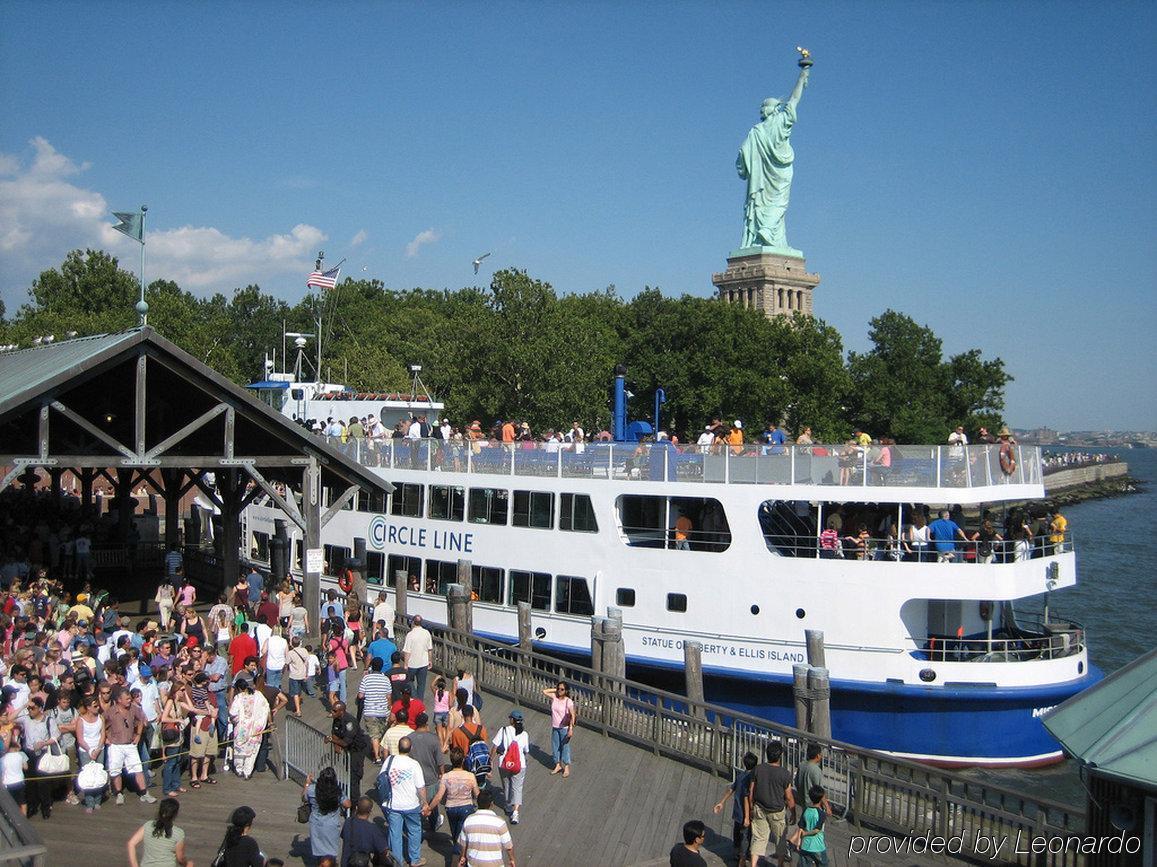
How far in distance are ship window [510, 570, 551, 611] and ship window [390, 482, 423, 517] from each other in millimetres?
3831

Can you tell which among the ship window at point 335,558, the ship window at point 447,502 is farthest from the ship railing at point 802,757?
the ship window at point 335,558

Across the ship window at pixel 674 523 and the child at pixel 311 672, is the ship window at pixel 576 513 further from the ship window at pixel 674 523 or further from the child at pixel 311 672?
the child at pixel 311 672

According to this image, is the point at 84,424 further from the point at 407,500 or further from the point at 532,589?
the point at 407,500

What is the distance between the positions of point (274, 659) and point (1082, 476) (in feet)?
508

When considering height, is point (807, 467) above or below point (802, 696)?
above

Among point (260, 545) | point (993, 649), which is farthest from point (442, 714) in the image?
point (260, 545)

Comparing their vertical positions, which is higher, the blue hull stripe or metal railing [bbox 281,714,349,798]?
metal railing [bbox 281,714,349,798]

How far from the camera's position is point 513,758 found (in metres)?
11.9

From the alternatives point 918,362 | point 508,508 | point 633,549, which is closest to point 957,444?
point 633,549

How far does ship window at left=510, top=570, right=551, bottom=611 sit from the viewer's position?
80.4 ft

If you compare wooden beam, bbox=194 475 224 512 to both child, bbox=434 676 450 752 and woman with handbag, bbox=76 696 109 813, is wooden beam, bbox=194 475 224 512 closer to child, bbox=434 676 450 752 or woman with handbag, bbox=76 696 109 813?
child, bbox=434 676 450 752

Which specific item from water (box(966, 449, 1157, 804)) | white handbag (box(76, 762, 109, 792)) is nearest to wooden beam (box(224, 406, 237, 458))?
white handbag (box(76, 762, 109, 792))

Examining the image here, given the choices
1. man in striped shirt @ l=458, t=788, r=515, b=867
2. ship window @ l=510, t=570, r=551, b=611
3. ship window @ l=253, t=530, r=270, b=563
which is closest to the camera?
man in striped shirt @ l=458, t=788, r=515, b=867

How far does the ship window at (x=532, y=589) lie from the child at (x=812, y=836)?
562 inches
